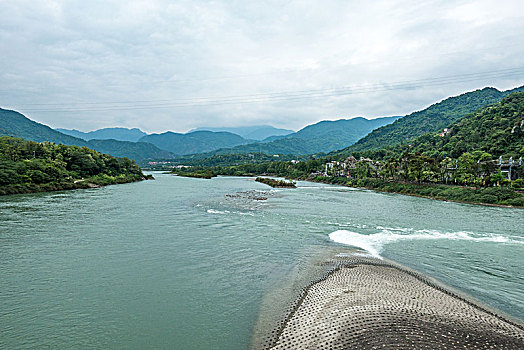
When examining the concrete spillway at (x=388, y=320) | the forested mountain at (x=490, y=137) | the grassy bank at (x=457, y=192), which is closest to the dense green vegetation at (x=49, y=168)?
the concrete spillway at (x=388, y=320)

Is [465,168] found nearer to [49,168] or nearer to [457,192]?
[457,192]

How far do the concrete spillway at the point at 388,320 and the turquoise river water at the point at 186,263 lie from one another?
4.05ft

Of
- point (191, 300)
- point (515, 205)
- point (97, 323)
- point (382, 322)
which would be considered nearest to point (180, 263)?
point (191, 300)

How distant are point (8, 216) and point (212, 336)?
73.3ft

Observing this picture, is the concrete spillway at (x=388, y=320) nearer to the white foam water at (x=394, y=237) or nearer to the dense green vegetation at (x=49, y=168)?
the white foam water at (x=394, y=237)

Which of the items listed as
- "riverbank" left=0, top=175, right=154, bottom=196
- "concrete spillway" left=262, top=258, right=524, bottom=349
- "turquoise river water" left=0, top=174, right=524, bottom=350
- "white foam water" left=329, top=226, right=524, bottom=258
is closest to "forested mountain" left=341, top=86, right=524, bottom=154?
"riverbank" left=0, top=175, right=154, bottom=196

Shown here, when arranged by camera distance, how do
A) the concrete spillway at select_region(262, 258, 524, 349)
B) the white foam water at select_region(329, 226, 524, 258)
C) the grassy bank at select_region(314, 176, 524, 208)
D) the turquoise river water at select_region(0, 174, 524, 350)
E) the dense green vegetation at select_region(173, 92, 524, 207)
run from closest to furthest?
the concrete spillway at select_region(262, 258, 524, 349) → the turquoise river water at select_region(0, 174, 524, 350) → the white foam water at select_region(329, 226, 524, 258) → the grassy bank at select_region(314, 176, 524, 208) → the dense green vegetation at select_region(173, 92, 524, 207)

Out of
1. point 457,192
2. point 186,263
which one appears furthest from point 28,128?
point 457,192

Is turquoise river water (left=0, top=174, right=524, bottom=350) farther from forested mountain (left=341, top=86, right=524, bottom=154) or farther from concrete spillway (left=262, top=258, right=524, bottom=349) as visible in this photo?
forested mountain (left=341, top=86, right=524, bottom=154)

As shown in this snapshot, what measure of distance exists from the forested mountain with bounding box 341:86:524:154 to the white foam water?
348 feet

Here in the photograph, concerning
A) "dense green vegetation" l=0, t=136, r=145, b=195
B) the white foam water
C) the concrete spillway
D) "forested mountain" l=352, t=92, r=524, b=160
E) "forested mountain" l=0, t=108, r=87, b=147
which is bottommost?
the white foam water

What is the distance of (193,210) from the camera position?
2581 cm

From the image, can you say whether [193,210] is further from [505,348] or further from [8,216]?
[505,348]

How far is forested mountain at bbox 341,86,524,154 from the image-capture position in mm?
121375
